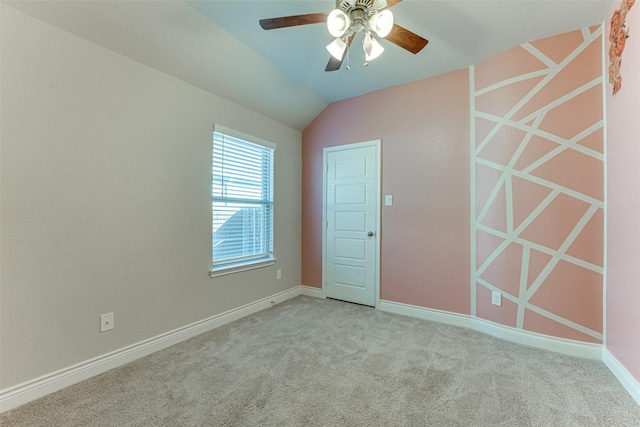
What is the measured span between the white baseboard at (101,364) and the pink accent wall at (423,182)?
1900 mm

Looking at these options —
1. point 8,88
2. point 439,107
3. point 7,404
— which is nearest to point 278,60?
point 439,107

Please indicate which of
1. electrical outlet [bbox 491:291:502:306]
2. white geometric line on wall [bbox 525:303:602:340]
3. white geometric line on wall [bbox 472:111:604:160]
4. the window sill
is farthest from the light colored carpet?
white geometric line on wall [bbox 472:111:604:160]

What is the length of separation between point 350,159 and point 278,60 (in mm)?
1405

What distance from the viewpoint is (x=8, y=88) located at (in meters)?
1.61

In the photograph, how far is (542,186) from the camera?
2348 millimetres

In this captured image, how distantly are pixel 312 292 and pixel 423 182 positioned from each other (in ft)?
6.76

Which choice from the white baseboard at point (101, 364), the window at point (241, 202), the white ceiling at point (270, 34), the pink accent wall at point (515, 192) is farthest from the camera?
the window at point (241, 202)

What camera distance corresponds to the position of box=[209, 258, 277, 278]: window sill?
279cm

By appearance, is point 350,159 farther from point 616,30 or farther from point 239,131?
point 616,30

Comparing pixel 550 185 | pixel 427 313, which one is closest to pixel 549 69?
pixel 550 185

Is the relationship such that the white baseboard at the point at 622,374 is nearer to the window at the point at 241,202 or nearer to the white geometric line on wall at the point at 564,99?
the white geometric line on wall at the point at 564,99

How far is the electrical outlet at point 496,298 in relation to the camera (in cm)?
255

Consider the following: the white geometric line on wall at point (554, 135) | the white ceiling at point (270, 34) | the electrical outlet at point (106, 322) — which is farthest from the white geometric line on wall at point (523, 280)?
the electrical outlet at point (106, 322)

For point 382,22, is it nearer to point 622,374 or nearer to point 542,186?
point 542,186
